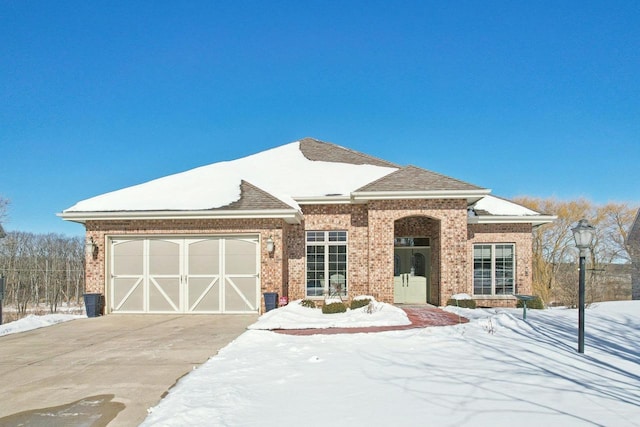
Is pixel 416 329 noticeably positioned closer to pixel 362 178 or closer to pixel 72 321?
pixel 362 178

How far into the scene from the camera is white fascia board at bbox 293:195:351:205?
13.4m

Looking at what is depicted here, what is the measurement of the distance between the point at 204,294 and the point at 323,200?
4.73m

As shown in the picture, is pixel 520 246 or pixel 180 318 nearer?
pixel 180 318

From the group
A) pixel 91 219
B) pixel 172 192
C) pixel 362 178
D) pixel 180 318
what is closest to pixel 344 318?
pixel 180 318

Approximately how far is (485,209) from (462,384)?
10.7 meters

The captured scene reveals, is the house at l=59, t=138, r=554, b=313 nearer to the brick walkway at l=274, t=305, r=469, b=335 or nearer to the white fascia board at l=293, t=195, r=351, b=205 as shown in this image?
the white fascia board at l=293, t=195, r=351, b=205

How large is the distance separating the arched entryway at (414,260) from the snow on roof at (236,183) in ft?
7.16

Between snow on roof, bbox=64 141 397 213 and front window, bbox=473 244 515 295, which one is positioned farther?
front window, bbox=473 244 515 295

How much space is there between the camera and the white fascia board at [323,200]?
1345cm

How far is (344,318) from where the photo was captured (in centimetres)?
1025

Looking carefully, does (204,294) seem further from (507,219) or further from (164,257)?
(507,219)

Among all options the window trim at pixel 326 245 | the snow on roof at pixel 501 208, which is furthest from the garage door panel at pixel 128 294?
the snow on roof at pixel 501 208

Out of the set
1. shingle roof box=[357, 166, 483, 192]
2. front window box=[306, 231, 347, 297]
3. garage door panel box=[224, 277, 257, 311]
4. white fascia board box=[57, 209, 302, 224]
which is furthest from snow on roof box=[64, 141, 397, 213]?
garage door panel box=[224, 277, 257, 311]

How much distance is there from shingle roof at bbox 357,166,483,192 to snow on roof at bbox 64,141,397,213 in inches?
49.7
